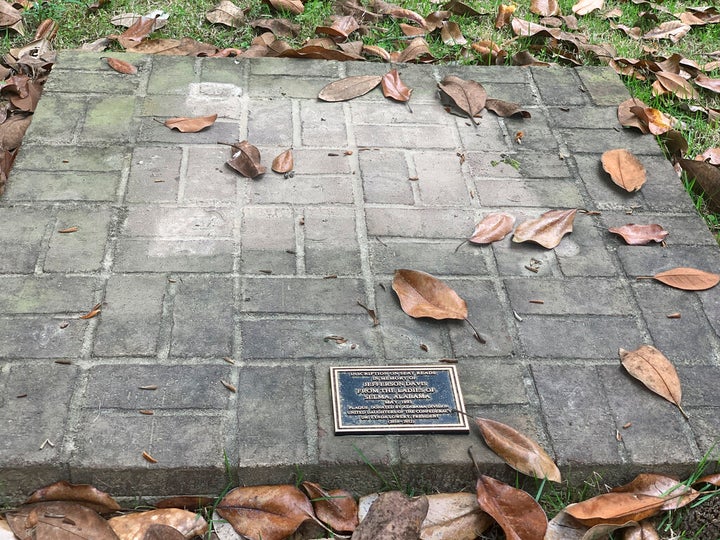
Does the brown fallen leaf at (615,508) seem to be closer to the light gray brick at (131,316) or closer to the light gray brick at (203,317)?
the light gray brick at (203,317)

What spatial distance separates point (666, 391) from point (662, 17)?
2.78 m

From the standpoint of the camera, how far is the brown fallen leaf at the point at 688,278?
267 cm

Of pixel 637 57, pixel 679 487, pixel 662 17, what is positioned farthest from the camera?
pixel 662 17

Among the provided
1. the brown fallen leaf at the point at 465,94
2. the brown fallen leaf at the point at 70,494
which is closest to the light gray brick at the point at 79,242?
the brown fallen leaf at the point at 70,494

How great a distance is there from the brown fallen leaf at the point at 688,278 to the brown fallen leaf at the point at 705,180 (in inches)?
20.8

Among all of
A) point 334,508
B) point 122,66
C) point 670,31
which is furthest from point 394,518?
point 670,31

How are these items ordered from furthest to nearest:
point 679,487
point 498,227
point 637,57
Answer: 1. point 637,57
2. point 498,227
3. point 679,487

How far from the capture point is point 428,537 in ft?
6.61

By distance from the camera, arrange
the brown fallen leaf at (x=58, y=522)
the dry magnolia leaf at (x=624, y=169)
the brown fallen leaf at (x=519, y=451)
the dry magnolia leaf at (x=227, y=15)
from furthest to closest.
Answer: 1. the dry magnolia leaf at (x=227, y=15)
2. the dry magnolia leaf at (x=624, y=169)
3. the brown fallen leaf at (x=519, y=451)
4. the brown fallen leaf at (x=58, y=522)

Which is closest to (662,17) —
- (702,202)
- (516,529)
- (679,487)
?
(702,202)

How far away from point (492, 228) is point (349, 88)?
1051 mm

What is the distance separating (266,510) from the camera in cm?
203

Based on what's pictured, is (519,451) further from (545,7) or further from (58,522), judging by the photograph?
(545,7)

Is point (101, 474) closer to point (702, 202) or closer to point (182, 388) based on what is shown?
point (182, 388)
